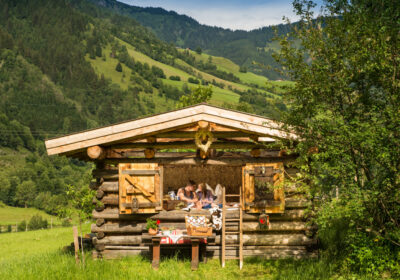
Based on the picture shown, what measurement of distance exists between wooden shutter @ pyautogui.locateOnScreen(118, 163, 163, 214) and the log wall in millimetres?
467

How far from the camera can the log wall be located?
10.3 metres

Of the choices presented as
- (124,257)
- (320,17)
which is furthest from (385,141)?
(124,257)

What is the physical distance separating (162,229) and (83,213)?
2.28 m

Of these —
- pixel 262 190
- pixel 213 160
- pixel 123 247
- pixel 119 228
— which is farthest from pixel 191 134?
pixel 123 247

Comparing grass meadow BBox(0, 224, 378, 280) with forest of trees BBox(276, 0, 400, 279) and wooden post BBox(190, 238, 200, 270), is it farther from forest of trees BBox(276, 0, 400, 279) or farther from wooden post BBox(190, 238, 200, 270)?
forest of trees BBox(276, 0, 400, 279)

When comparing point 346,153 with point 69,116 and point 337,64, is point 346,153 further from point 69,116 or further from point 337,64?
point 69,116

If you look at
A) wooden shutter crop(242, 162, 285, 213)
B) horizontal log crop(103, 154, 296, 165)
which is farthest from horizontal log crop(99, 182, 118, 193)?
wooden shutter crop(242, 162, 285, 213)

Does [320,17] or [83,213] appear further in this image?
[83,213]

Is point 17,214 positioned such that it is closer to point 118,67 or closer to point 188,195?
point 188,195

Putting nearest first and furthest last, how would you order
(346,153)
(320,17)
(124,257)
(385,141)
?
(385,141) → (346,153) → (320,17) → (124,257)

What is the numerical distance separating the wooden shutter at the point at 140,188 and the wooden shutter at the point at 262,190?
7.24 feet

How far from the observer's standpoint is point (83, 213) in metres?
10.6

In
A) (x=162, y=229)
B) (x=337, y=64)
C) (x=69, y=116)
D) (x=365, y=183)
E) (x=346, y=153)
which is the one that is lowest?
(x=162, y=229)

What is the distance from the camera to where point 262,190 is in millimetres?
10141
